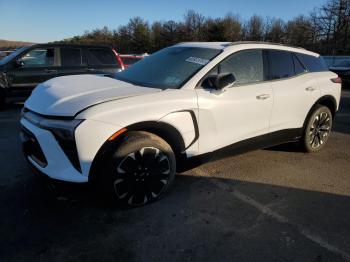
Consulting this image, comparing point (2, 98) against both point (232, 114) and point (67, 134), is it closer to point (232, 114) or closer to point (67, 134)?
point (67, 134)

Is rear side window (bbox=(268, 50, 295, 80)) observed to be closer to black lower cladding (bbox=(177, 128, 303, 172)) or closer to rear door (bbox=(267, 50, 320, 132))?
rear door (bbox=(267, 50, 320, 132))

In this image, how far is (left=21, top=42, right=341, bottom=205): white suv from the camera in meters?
2.91

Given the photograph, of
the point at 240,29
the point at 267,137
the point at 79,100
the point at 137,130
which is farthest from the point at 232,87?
the point at 240,29

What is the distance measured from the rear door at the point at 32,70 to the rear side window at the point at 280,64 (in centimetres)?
608

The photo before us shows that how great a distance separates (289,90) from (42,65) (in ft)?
21.4

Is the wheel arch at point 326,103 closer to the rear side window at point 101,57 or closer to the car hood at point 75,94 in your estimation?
the car hood at point 75,94

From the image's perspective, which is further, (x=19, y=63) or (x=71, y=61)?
(x=71, y=61)

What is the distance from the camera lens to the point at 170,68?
3.99 meters

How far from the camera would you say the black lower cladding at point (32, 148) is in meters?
3.06

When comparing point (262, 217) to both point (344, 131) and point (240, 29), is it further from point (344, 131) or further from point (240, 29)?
point (240, 29)

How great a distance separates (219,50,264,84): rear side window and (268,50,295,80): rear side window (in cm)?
21

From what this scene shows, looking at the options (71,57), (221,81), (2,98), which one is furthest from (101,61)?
(221,81)

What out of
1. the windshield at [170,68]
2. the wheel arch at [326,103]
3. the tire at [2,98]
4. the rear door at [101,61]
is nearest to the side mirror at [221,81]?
the windshield at [170,68]

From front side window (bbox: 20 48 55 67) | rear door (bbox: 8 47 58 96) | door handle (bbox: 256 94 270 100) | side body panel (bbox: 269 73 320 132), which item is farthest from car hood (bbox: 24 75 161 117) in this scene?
front side window (bbox: 20 48 55 67)
